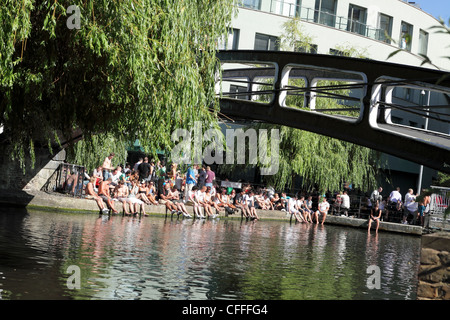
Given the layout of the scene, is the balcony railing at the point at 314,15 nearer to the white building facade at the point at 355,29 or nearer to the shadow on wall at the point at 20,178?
the white building facade at the point at 355,29

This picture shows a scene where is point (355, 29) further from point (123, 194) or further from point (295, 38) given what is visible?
point (123, 194)

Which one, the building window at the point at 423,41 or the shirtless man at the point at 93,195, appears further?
the building window at the point at 423,41

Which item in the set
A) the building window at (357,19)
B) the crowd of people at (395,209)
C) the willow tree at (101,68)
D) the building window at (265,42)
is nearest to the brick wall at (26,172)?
the willow tree at (101,68)

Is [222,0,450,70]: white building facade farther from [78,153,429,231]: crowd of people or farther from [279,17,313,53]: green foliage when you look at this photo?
[78,153,429,231]: crowd of people

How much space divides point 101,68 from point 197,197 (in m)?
15.4

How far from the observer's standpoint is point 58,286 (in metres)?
8.30

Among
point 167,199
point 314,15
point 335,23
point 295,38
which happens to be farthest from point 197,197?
point 335,23

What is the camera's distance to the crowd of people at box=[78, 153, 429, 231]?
2269 cm

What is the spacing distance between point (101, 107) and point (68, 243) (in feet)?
8.88

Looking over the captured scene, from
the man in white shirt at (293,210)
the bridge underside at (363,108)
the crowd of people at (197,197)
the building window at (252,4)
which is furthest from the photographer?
the building window at (252,4)

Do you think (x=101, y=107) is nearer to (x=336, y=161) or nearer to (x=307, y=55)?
(x=307, y=55)

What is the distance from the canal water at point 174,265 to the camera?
8.69 meters

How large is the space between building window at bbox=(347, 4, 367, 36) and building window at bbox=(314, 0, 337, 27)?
1.09m
